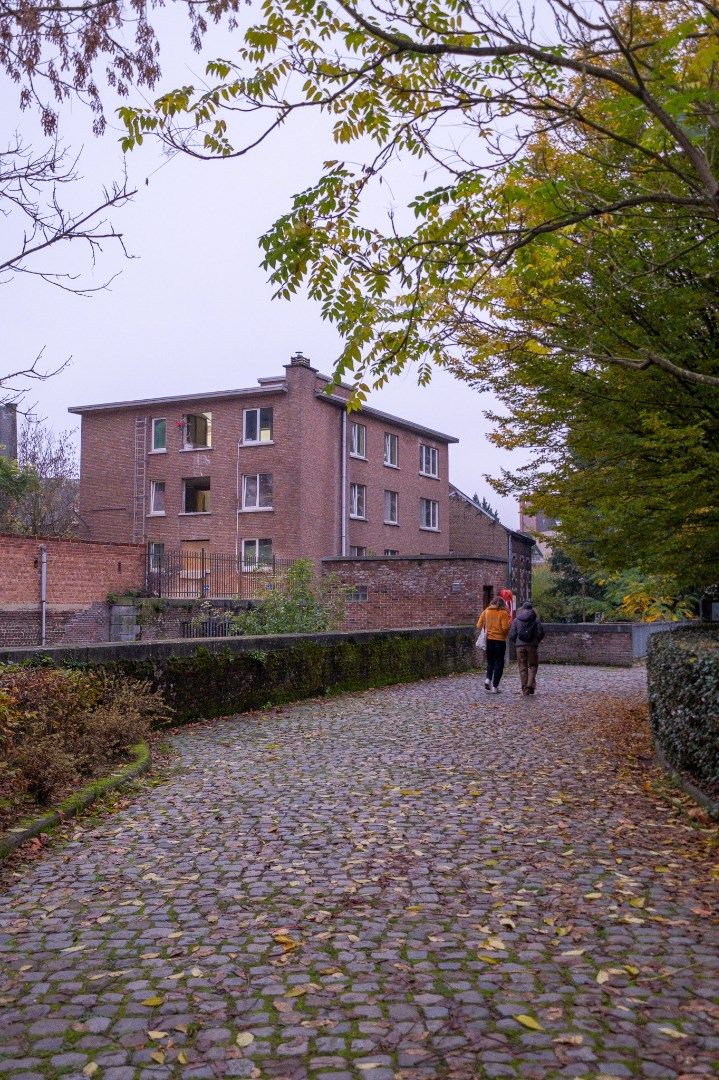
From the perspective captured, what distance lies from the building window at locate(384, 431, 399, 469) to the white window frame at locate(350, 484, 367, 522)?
2416 millimetres

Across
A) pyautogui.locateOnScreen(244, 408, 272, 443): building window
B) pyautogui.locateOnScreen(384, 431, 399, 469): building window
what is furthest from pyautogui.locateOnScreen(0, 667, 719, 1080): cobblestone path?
pyautogui.locateOnScreen(384, 431, 399, 469): building window

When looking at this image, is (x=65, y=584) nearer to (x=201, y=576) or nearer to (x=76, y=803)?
(x=201, y=576)

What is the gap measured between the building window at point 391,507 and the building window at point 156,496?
9376mm

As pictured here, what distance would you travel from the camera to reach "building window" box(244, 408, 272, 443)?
37375mm

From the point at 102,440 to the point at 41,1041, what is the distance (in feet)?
130

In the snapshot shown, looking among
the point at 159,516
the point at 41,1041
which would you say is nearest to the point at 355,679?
the point at 41,1041

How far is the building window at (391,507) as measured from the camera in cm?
4200

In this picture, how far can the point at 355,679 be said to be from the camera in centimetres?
1797

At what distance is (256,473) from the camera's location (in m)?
37.4

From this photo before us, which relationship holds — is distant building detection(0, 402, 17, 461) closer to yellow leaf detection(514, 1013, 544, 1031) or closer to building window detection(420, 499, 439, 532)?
building window detection(420, 499, 439, 532)

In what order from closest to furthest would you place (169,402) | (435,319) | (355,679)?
1. (435,319)
2. (355,679)
3. (169,402)

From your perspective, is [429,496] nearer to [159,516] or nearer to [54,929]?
[159,516]

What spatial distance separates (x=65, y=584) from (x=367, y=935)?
997 inches

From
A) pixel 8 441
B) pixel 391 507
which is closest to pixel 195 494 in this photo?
pixel 8 441
